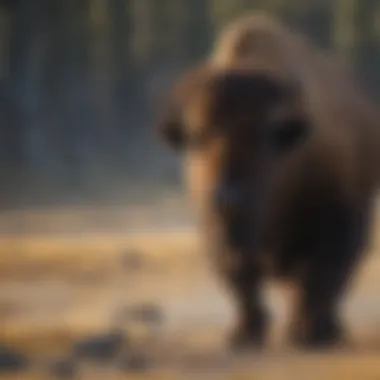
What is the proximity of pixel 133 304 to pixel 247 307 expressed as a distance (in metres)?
0.14

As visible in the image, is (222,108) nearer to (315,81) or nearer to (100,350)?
(315,81)

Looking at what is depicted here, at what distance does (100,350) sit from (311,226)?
29cm

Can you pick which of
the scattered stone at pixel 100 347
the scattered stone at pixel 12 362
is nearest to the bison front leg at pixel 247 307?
the scattered stone at pixel 100 347

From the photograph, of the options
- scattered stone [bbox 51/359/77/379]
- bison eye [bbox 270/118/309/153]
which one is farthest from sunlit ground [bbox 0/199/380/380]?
bison eye [bbox 270/118/309/153]

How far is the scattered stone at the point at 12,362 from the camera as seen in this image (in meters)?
1.50

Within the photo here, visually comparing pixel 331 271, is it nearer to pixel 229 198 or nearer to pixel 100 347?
pixel 229 198

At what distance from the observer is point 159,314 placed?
1.53 meters

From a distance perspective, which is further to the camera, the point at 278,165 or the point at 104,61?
the point at 104,61

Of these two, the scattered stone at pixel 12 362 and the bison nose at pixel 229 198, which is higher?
the bison nose at pixel 229 198

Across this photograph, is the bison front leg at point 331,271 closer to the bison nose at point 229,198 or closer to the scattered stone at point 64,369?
the bison nose at point 229,198

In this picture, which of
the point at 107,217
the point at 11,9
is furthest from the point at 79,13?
the point at 107,217

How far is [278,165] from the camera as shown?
1.47 metres

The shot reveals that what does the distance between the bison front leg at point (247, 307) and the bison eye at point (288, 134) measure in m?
0.15

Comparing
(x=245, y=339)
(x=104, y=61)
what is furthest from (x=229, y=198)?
(x=104, y=61)
